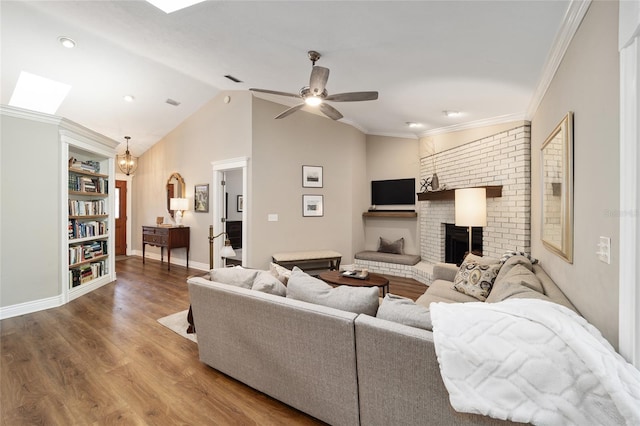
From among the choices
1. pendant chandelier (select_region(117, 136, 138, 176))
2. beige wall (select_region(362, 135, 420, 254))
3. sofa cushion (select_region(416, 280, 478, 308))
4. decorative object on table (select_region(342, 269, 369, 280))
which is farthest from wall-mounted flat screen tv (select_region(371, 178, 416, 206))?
pendant chandelier (select_region(117, 136, 138, 176))

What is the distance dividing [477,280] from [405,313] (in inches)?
63.4

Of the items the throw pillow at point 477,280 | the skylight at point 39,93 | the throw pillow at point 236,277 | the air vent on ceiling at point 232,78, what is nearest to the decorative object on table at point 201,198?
the air vent on ceiling at point 232,78

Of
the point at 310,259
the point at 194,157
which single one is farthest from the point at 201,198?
the point at 310,259

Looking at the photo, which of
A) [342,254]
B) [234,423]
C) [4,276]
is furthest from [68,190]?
[342,254]

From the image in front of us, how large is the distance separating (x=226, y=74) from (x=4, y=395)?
13.8ft

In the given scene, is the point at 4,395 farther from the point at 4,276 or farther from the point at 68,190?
the point at 68,190

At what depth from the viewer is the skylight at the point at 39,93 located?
14.8 feet

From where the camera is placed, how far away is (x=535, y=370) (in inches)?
41.9

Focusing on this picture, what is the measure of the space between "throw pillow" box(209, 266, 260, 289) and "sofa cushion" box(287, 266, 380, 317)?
40 cm

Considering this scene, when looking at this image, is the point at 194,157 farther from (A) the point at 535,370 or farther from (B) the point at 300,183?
(A) the point at 535,370

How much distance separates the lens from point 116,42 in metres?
3.92

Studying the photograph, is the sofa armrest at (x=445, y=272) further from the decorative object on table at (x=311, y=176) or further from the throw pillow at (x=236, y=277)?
the decorative object on table at (x=311, y=176)

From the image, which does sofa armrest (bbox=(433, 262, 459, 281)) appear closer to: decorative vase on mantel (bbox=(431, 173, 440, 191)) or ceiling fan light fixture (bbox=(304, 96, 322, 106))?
decorative vase on mantel (bbox=(431, 173, 440, 191))

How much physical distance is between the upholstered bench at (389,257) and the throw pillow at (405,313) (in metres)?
3.79
